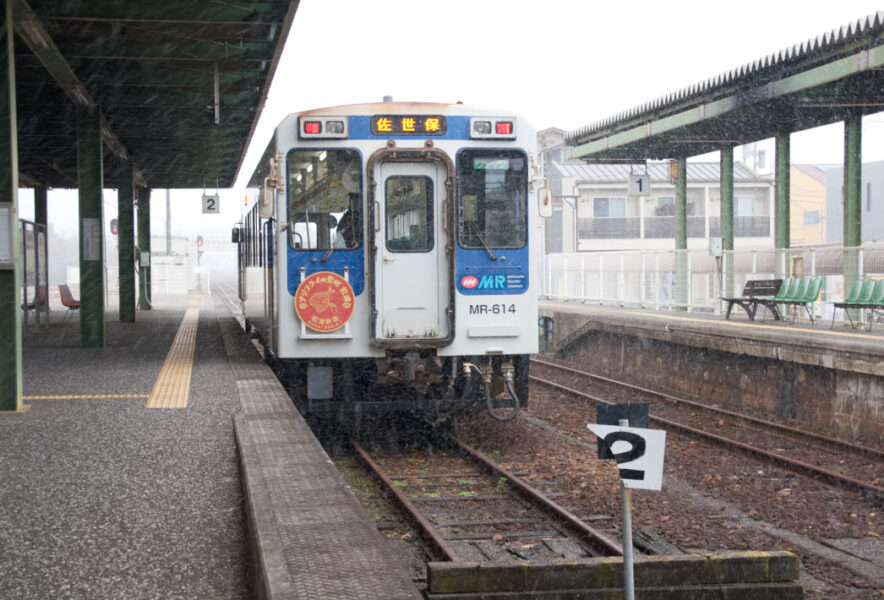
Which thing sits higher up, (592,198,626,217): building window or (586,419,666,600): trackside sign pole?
(592,198,626,217): building window

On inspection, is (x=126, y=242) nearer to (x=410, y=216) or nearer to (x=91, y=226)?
(x=91, y=226)

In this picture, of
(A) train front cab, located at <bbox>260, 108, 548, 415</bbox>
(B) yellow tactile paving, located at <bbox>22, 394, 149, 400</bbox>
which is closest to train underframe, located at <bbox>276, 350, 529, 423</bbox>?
(A) train front cab, located at <bbox>260, 108, 548, 415</bbox>

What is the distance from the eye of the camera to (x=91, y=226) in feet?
52.3

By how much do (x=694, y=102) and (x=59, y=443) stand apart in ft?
44.8

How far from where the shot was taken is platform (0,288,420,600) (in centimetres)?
414

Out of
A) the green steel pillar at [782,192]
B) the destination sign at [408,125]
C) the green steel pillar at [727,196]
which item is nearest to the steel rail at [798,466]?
the destination sign at [408,125]

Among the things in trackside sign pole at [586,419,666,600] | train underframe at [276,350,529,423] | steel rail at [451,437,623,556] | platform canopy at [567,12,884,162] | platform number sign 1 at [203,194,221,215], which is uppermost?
platform canopy at [567,12,884,162]

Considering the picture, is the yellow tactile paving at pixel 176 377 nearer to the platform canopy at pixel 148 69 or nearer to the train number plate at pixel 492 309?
the train number plate at pixel 492 309

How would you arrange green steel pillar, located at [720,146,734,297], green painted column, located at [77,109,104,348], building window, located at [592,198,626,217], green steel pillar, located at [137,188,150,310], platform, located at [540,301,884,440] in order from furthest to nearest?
building window, located at [592,198,626,217]
green steel pillar, located at [137,188,150,310]
green steel pillar, located at [720,146,734,297]
green painted column, located at [77,109,104,348]
platform, located at [540,301,884,440]

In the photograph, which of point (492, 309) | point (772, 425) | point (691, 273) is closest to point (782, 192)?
point (691, 273)

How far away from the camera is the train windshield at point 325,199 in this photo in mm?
8820

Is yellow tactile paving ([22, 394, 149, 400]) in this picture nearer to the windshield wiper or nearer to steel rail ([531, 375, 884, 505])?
the windshield wiper

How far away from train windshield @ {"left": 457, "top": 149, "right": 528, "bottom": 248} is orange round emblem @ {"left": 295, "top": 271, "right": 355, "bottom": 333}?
1217mm

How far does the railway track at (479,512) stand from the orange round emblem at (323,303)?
1.32m
